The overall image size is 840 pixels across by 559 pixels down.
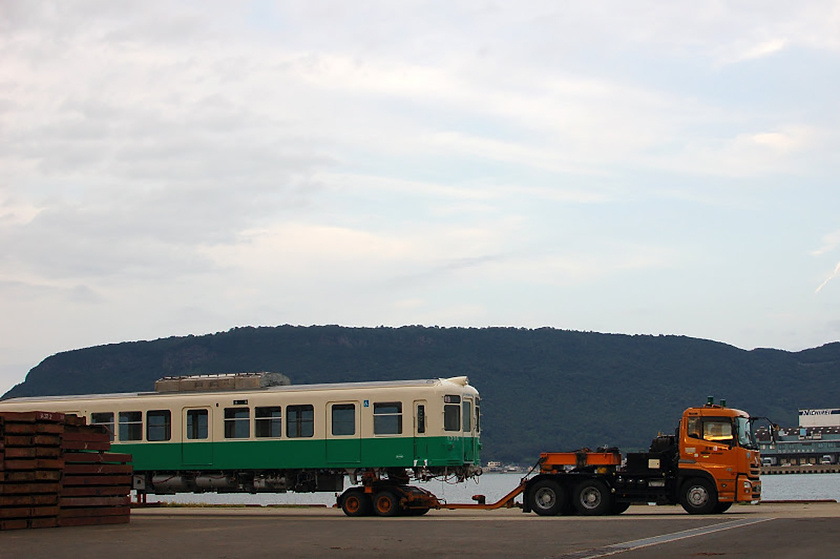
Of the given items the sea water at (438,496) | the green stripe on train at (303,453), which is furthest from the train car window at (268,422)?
the sea water at (438,496)

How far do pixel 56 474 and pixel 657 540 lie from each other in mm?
12171

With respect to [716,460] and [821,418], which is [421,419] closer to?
[716,460]

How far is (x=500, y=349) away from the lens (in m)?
189

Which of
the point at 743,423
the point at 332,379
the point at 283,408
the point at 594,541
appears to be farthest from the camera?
the point at 332,379

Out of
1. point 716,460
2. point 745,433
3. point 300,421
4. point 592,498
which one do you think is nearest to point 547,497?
point 592,498

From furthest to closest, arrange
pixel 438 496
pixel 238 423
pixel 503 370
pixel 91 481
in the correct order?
pixel 503 370, pixel 438 496, pixel 238 423, pixel 91 481

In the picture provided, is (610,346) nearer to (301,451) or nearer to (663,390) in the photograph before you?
(663,390)

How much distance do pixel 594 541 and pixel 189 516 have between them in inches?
571

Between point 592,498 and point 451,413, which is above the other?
point 451,413

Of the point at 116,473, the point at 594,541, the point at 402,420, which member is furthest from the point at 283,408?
the point at 594,541

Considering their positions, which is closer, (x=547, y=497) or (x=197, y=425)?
(x=547, y=497)

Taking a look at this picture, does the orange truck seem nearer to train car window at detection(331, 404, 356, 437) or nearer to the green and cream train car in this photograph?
the green and cream train car

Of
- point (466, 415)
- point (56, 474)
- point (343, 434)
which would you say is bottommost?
point (56, 474)

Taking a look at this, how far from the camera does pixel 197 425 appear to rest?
1271 inches
